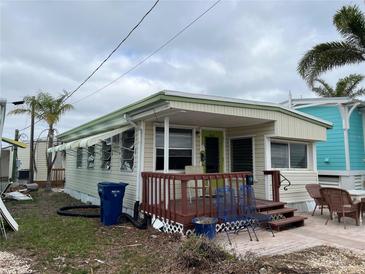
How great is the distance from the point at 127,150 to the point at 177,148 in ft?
4.81

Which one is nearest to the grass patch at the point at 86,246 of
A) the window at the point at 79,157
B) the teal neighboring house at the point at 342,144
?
the window at the point at 79,157

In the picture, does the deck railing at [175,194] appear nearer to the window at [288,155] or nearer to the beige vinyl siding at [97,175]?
the beige vinyl siding at [97,175]

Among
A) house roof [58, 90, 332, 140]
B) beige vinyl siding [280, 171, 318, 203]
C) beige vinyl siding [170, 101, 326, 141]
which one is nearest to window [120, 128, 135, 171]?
house roof [58, 90, 332, 140]

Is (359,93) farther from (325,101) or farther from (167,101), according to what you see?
(167,101)

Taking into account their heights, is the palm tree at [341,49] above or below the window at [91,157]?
above

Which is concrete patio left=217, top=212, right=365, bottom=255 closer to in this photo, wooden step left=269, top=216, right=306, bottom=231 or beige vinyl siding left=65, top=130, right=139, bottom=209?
wooden step left=269, top=216, right=306, bottom=231

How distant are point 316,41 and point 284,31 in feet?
14.5

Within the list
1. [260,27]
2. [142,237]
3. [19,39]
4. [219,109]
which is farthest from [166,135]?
[19,39]

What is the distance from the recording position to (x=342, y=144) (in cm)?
1178

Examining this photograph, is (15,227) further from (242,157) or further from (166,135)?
(242,157)

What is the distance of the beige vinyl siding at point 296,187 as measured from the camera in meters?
9.07

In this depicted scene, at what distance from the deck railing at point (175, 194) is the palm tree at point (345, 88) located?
14634 millimetres

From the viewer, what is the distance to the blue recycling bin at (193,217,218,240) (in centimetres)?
569

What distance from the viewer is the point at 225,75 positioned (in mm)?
14969
